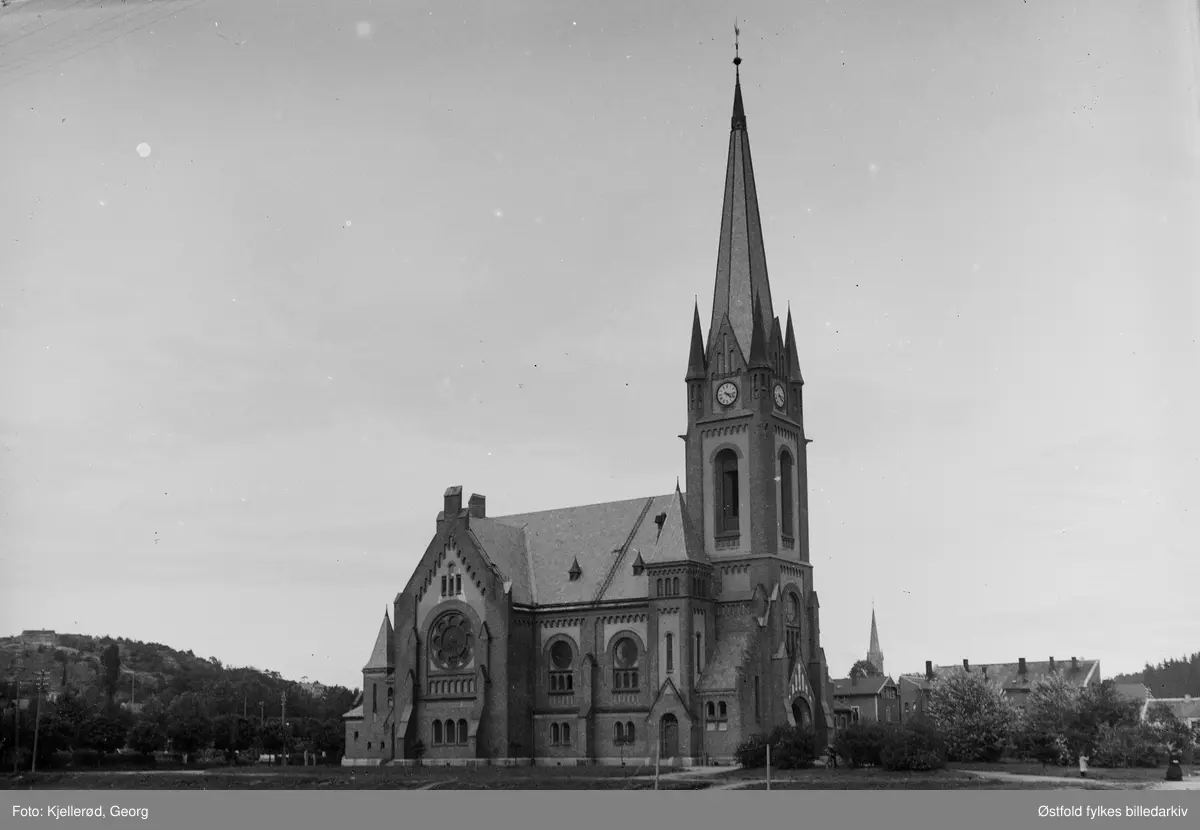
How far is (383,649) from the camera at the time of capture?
236 ft

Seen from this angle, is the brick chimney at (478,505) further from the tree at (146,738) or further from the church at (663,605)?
the tree at (146,738)

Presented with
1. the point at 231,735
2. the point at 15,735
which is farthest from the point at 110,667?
the point at 15,735

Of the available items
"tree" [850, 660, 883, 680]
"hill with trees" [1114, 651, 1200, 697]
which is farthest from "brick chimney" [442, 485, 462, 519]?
"tree" [850, 660, 883, 680]

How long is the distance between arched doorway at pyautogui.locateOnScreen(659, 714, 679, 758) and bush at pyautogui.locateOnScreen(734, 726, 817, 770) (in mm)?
3999

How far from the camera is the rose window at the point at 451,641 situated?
64.6 meters

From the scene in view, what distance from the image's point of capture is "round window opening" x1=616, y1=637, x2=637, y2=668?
6162cm

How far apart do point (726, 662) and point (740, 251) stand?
19.4m

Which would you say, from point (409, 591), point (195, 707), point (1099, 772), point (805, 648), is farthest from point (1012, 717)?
point (195, 707)

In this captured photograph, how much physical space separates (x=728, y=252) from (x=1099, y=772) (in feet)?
100

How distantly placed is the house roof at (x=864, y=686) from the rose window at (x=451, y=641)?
4033 centimetres

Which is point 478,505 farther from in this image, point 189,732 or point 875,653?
point 875,653

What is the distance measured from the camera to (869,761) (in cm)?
5019

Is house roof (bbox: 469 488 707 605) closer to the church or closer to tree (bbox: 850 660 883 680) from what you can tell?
the church

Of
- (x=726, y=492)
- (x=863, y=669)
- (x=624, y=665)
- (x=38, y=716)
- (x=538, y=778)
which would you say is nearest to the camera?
(x=538, y=778)
